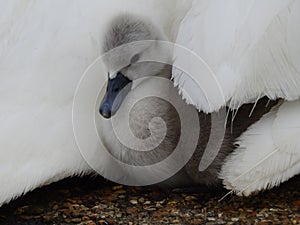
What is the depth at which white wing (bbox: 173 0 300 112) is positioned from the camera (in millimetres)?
2459

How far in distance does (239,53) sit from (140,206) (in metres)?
0.66

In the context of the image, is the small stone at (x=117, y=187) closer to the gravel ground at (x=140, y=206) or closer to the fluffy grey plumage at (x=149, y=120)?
the gravel ground at (x=140, y=206)

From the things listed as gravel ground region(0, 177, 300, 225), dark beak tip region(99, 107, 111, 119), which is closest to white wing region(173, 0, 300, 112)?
dark beak tip region(99, 107, 111, 119)

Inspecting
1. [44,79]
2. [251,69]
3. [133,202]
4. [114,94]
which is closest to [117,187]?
[133,202]

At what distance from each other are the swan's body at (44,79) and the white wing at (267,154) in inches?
0.6

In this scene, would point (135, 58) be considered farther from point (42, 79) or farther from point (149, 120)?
point (42, 79)

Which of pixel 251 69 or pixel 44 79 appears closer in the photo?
pixel 251 69

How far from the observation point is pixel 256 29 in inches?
98.6

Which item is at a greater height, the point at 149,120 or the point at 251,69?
the point at 251,69

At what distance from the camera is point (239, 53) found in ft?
8.09

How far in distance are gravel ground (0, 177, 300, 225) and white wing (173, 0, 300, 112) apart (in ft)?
1.30

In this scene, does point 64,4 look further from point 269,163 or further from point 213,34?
point 269,163

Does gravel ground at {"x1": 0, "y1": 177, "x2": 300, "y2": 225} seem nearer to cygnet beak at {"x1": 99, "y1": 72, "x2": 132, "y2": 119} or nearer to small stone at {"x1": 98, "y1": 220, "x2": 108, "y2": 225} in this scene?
small stone at {"x1": 98, "y1": 220, "x2": 108, "y2": 225}

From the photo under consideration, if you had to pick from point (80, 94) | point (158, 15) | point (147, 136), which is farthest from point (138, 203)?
point (158, 15)
